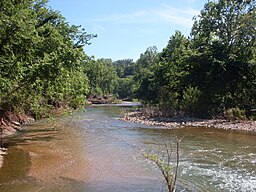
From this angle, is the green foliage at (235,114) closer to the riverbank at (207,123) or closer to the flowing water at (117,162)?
the riverbank at (207,123)

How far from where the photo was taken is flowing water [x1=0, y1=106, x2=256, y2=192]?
1114 centimetres

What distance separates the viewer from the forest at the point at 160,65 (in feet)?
51.1

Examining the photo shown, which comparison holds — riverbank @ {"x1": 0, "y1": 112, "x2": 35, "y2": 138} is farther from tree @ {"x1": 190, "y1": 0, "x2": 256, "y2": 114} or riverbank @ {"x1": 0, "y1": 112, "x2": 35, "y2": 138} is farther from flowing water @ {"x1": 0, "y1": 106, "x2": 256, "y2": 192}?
tree @ {"x1": 190, "y1": 0, "x2": 256, "y2": 114}

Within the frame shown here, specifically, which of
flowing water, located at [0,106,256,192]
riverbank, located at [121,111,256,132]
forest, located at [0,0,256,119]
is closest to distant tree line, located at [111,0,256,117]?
forest, located at [0,0,256,119]

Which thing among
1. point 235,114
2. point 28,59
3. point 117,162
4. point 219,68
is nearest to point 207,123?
point 235,114

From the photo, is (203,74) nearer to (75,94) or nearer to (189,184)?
(75,94)

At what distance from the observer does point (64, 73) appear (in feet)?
55.1

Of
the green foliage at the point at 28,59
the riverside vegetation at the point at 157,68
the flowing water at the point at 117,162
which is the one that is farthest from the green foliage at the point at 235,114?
the green foliage at the point at 28,59

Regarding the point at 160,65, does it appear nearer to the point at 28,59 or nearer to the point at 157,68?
the point at 157,68

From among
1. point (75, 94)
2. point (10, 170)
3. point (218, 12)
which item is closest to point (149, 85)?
point (218, 12)

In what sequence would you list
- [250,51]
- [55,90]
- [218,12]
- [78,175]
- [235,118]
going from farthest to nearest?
[218,12], [250,51], [235,118], [55,90], [78,175]

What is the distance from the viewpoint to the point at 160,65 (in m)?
46.4

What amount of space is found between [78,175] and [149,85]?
39496mm

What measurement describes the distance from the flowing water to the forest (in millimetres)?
3053
